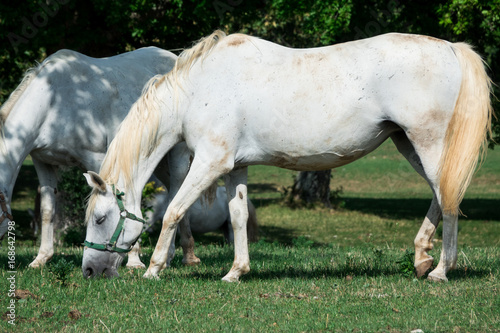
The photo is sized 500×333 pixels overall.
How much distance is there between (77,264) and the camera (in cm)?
711

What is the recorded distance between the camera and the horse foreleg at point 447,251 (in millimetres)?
5441

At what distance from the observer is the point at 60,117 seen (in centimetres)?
661

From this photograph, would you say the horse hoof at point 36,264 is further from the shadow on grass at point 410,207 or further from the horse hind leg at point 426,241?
the shadow on grass at point 410,207

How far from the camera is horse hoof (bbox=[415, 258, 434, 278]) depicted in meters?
5.64

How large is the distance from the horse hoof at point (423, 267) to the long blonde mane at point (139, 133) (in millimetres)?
2761

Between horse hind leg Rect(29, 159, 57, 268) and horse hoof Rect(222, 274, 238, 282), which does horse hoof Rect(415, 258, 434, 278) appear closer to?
horse hoof Rect(222, 274, 238, 282)

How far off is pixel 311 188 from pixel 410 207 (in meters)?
3.56

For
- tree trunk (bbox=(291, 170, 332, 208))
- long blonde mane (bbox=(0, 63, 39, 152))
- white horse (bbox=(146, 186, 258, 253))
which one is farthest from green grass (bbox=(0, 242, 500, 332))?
tree trunk (bbox=(291, 170, 332, 208))

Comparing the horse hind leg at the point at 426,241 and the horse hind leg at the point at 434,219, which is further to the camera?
the horse hind leg at the point at 426,241

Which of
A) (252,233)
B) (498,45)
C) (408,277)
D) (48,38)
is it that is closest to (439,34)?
(498,45)

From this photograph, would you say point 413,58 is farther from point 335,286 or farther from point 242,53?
point 335,286

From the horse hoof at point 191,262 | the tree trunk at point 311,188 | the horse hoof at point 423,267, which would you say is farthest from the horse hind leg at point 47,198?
the tree trunk at point 311,188

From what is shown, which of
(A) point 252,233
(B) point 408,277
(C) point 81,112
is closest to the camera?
(B) point 408,277

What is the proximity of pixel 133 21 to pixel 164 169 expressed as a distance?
19.2 feet
